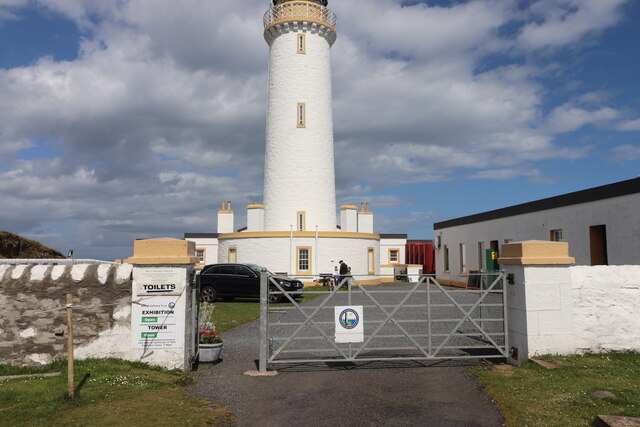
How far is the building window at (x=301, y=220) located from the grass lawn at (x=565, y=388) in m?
21.8

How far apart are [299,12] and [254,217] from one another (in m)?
13.3

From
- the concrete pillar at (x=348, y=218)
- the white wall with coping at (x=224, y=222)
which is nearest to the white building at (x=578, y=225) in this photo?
the concrete pillar at (x=348, y=218)

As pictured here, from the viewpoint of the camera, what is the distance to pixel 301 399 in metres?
7.07

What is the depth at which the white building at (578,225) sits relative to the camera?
1517 centimetres

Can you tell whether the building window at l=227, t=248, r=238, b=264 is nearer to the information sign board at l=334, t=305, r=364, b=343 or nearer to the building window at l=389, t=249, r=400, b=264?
the building window at l=389, t=249, r=400, b=264

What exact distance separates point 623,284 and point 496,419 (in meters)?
4.80

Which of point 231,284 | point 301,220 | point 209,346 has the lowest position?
point 209,346

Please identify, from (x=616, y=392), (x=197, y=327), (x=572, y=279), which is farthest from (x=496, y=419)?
(x=197, y=327)

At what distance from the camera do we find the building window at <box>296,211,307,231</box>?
98.8ft

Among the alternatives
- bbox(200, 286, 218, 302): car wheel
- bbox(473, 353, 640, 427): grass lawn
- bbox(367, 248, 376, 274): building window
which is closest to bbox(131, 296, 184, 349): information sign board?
bbox(473, 353, 640, 427): grass lawn

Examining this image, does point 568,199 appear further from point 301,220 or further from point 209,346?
point 301,220

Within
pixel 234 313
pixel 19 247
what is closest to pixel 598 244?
pixel 234 313

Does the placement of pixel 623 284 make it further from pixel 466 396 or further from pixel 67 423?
pixel 67 423

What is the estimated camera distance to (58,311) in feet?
27.6
